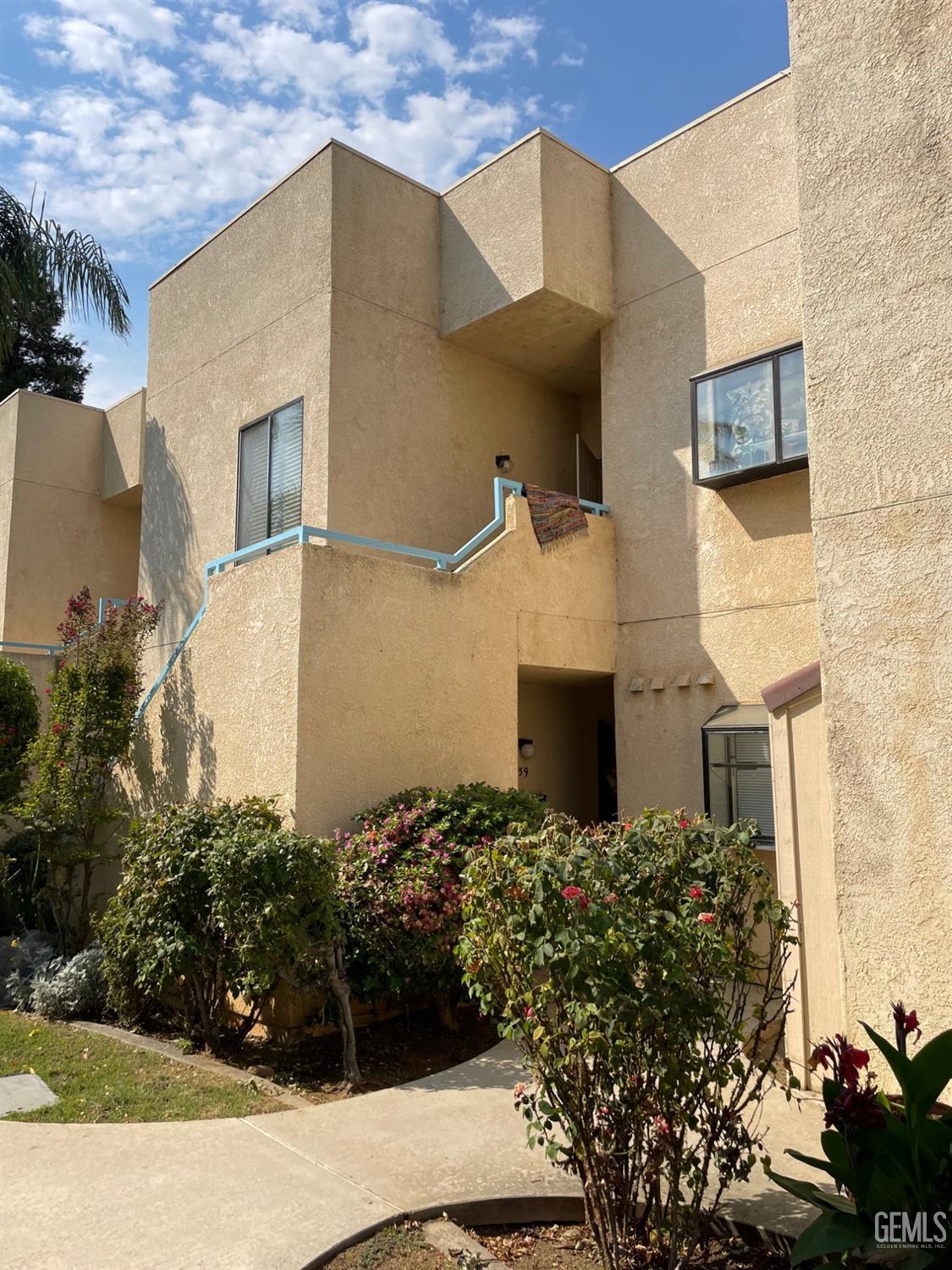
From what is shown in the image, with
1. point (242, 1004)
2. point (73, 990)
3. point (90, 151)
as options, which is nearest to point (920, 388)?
point (242, 1004)

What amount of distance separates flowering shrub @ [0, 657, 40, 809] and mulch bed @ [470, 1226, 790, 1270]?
303 inches

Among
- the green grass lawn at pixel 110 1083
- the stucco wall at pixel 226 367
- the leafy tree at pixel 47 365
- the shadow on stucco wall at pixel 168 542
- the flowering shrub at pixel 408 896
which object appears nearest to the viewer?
the green grass lawn at pixel 110 1083

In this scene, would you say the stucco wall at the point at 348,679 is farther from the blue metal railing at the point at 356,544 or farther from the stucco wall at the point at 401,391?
the stucco wall at the point at 401,391

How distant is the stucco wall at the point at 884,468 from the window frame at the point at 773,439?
2.94 m

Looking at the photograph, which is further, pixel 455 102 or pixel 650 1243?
pixel 455 102

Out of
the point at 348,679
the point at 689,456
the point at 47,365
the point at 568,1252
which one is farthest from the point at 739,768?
the point at 47,365

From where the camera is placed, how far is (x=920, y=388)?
18.1 ft

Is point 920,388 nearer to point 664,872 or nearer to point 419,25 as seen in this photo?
point 664,872

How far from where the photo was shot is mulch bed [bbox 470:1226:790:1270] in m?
3.91

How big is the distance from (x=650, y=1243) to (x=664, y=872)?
147 cm

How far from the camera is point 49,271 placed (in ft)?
43.5

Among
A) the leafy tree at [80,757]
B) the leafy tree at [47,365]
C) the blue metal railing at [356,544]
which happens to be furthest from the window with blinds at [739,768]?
the leafy tree at [47,365]

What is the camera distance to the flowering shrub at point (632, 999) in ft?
11.7

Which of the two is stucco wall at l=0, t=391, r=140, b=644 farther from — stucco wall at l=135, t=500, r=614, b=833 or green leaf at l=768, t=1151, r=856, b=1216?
green leaf at l=768, t=1151, r=856, b=1216
